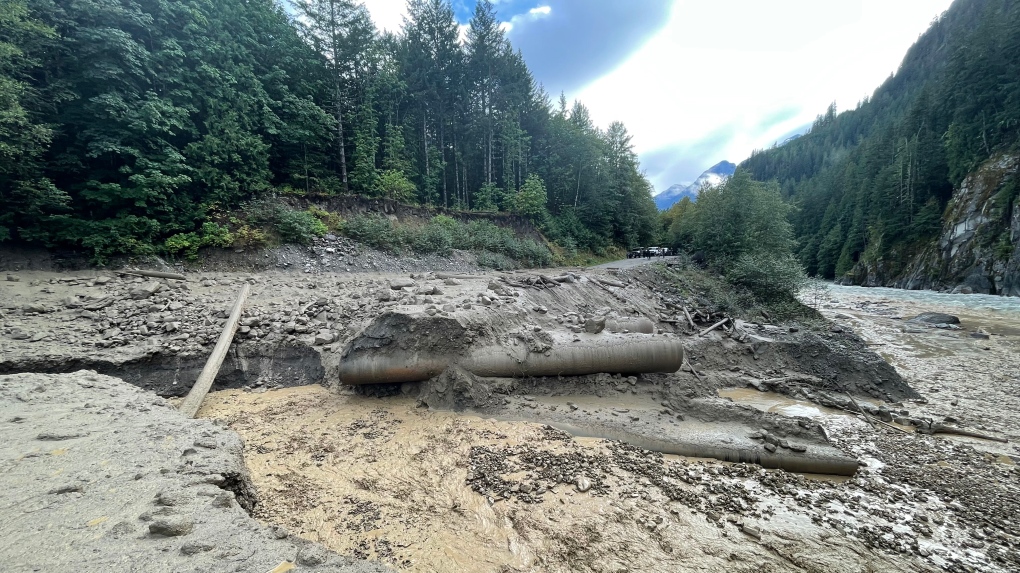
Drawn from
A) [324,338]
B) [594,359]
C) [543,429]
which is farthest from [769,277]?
[324,338]

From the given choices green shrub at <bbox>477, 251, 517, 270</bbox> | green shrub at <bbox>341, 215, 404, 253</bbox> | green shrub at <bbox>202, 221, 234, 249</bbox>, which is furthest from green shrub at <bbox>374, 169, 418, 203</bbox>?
green shrub at <bbox>202, 221, 234, 249</bbox>

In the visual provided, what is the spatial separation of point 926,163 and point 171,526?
68.2 meters

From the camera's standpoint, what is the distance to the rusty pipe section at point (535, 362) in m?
6.55

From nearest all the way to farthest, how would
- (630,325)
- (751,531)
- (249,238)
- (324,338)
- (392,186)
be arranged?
(751,531) → (630,325) → (324,338) → (249,238) → (392,186)

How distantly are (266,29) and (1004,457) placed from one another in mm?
27169

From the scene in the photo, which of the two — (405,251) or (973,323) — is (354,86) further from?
(973,323)

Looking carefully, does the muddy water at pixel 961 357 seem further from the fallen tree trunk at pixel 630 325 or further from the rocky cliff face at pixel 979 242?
the rocky cliff face at pixel 979 242

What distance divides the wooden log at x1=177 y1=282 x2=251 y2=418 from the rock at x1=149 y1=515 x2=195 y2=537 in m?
4.11

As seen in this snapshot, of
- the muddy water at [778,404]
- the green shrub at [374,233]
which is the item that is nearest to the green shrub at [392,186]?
the green shrub at [374,233]

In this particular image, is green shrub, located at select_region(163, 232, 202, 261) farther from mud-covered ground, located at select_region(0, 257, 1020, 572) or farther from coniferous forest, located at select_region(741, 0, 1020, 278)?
coniferous forest, located at select_region(741, 0, 1020, 278)

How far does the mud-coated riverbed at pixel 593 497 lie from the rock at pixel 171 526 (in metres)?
1.39

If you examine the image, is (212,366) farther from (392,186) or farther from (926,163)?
(926,163)

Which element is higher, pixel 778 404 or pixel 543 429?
pixel 543 429

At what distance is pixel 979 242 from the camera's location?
30109mm
